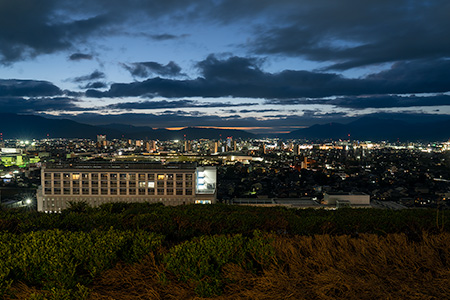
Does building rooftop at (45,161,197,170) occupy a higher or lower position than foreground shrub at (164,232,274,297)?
lower

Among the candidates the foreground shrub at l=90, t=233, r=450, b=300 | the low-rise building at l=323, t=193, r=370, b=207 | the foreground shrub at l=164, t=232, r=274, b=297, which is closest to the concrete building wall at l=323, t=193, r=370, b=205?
the low-rise building at l=323, t=193, r=370, b=207

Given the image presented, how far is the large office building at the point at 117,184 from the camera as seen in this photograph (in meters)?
27.6

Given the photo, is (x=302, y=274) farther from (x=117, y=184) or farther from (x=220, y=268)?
(x=117, y=184)

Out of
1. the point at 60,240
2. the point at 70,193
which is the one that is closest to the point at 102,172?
the point at 70,193

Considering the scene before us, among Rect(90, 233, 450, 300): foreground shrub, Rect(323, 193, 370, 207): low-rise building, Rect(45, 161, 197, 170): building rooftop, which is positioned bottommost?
Rect(323, 193, 370, 207): low-rise building

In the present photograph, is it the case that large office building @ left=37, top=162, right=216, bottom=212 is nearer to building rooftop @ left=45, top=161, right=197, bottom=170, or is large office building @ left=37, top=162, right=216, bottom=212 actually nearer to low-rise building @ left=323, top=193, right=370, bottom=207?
building rooftop @ left=45, top=161, right=197, bottom=170

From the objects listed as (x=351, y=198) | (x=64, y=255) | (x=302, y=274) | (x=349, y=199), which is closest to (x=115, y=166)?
(x=349, y=199)

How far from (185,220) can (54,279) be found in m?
2.92

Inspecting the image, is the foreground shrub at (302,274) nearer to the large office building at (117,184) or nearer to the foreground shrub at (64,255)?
the foreground shrub at (64,255)

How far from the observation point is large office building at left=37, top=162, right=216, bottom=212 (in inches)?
1087

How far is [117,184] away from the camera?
91.6ft

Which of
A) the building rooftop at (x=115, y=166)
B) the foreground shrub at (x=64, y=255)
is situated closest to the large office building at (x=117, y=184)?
the building rooftop at (x=115, y=166)

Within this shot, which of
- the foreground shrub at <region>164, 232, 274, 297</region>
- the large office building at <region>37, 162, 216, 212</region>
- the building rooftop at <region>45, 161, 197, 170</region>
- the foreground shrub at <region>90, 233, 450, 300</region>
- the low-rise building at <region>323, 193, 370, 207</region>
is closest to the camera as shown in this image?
the foreground shrub at <region>90, 233, 450, 300</region>

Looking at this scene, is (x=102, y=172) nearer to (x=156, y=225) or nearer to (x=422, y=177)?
(x=156, y=225)
